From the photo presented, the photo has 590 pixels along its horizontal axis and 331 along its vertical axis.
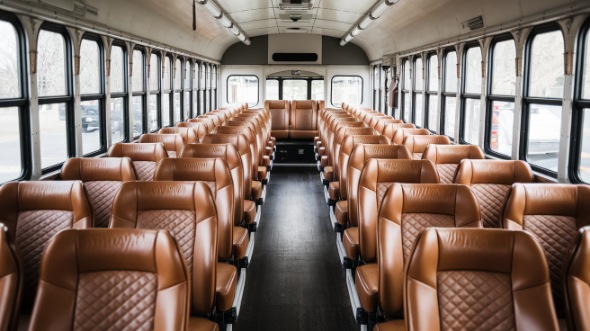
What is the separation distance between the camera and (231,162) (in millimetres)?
4996

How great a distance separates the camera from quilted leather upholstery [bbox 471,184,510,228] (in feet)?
14.4

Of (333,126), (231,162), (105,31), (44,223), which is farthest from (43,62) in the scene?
(333,126)

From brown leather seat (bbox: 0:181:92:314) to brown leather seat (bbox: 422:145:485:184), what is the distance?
336 centimetres

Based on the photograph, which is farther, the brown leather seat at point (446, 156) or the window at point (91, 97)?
the window at point (91, 97)

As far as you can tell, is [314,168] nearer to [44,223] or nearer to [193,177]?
[193,177]

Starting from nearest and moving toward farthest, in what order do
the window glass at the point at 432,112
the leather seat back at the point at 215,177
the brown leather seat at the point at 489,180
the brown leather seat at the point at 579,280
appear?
the brown leather seat at the point at 579,280
the leather seat back at the point at 215,177
the brown leather seat at the point at 489,180
the window glass at the point at 432,112

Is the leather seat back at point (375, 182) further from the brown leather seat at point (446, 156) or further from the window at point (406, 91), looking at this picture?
the window at point (406, 91)

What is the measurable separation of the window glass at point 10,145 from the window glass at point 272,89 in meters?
13.9

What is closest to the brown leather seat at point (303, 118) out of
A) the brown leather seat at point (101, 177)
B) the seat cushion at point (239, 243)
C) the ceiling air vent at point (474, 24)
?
the ceiling air vent at point (474, 24)

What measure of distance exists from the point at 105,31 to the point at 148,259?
532 centimetres

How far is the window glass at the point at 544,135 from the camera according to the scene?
5383 mm

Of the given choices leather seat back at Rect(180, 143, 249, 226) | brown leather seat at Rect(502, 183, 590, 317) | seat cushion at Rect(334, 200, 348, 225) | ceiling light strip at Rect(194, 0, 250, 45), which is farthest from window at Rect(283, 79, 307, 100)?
brown leather seat at Rect(502, 183, 590, 317)

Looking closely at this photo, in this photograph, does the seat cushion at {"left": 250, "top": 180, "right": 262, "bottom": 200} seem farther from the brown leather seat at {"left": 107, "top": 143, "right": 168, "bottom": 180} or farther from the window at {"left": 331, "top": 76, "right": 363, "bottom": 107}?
the window at {"left": 331, "top": 76, "right": 363, "bottom": 107}

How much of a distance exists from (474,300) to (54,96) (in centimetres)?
478
